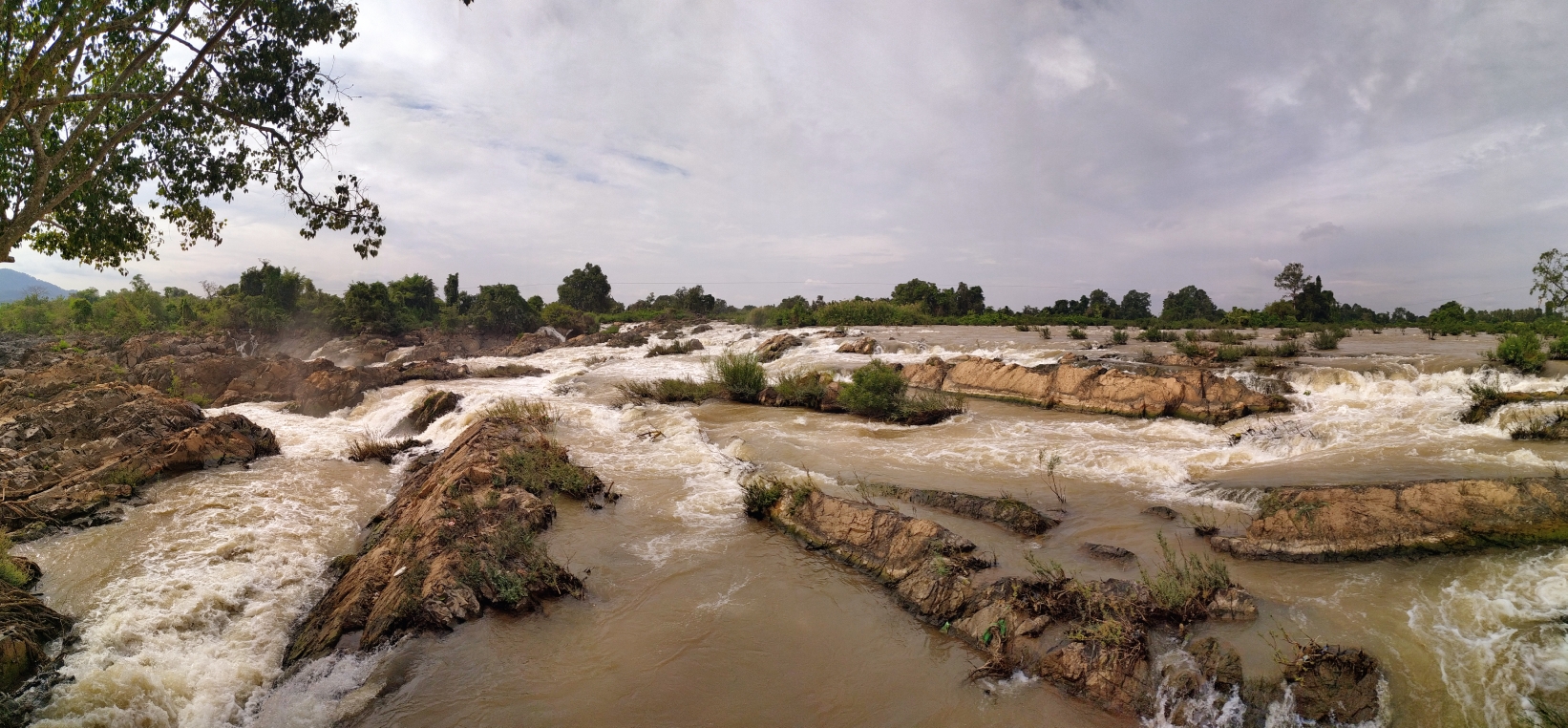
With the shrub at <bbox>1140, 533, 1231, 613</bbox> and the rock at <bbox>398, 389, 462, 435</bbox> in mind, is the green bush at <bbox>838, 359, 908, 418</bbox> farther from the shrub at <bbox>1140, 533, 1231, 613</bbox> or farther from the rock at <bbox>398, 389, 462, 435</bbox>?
the rock at <bbox>398, 389, 462, 435</bbox>

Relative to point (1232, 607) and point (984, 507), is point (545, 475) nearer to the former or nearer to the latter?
point (984, 507)

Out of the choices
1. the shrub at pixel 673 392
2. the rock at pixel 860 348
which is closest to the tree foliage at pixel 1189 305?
the rock at pixel 860 348

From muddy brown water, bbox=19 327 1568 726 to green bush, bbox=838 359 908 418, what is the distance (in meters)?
1.95

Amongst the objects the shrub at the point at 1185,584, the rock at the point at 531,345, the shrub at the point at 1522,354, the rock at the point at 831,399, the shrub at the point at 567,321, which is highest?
the shrub at the point at 567,321

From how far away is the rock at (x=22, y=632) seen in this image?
3.86 metres

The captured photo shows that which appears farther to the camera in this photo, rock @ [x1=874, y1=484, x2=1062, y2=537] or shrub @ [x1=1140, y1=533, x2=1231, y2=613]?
rock @ [x1=874, y1=484, x2=1062, y2=537]

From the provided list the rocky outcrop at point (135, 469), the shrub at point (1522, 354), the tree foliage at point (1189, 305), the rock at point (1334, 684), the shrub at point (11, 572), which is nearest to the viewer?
the rock at point (1334, 684)

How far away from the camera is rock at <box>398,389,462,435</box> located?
525 inches

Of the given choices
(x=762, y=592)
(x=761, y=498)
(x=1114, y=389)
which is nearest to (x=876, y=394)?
(x=1114, y=389)

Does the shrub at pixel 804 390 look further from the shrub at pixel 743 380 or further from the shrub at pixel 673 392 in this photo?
the shrub at pixel 673 392

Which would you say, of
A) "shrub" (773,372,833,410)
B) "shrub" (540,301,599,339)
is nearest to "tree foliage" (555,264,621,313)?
"shrub" (540,301,599,339)

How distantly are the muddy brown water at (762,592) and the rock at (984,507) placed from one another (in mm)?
178

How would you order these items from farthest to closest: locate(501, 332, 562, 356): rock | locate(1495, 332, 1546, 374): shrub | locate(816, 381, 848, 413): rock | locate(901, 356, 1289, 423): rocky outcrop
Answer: locate(501, 332, 562, 356): rock < locate(816, 381, 848, 413): rock < locate(901, 356, 1289, 423): rocky outcrop < locate(1495, 332, 1546, 374): shrub

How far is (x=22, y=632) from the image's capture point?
417 centimetres
